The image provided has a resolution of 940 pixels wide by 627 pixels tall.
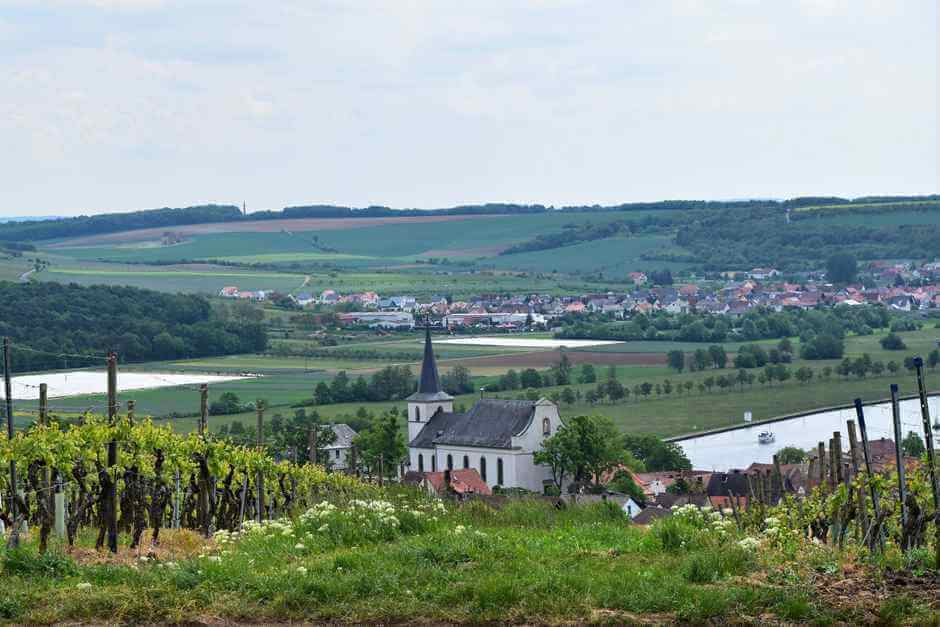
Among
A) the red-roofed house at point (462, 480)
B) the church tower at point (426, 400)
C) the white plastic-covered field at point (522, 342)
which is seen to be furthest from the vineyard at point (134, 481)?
the white plastic-covered field at point (522, 342)

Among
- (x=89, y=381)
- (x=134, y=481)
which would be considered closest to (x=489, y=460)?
(x=89, y=381)

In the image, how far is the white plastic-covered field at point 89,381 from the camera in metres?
63.5

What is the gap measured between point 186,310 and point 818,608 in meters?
111

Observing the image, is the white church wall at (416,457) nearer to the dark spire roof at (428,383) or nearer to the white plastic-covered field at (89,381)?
the dark spire roof at (428,383)

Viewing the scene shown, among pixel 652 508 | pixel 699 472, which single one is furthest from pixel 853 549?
pixel 699 472

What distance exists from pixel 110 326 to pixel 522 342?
139 feet

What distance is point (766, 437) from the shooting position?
8312 centimetres

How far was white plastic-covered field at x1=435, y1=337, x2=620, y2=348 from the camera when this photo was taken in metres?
134

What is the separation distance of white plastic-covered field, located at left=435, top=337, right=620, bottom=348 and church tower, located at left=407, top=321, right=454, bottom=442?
177 ft

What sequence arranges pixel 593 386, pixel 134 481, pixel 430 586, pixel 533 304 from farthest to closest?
1. pixel 533 304
2. pixel 593 386
3. pixel 134 481
4. pixel 430 586

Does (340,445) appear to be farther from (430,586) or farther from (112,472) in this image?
(430,586)

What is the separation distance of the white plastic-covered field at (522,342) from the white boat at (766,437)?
155ft

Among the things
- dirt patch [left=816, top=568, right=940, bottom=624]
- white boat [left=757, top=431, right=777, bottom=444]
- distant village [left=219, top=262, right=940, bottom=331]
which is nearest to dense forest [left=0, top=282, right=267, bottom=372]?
distant village [left=219, top=262, right=940, bottom=331]

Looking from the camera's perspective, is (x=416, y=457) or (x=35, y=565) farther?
(x=416, y=457)
